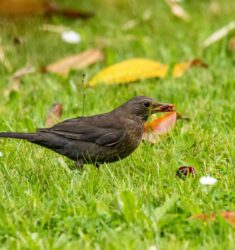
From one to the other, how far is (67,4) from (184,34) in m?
1.72

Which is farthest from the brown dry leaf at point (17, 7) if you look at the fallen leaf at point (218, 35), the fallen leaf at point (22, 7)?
the fallen leaf at point (218, 35)

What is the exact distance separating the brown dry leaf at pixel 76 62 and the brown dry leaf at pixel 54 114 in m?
1.22

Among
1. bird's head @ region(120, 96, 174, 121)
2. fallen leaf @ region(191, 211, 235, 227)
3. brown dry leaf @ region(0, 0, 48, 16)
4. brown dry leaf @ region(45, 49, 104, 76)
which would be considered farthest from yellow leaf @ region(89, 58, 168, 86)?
fallen leaf @ region(191, 211, 235, 227)

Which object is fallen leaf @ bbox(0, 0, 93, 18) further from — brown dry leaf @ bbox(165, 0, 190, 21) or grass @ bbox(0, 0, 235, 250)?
brown dry leaf @ bbox(165, 0, 190, 21)

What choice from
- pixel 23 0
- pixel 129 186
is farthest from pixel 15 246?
pixel 23 0

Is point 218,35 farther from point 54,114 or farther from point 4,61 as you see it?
point 54,114

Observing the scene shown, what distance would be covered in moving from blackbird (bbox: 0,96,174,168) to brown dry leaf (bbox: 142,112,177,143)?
1.09 ft

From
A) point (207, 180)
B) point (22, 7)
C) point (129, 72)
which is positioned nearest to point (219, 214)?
point (207, 180)

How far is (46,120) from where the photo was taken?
7.11 m

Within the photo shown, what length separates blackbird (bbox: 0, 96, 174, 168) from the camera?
238 inches

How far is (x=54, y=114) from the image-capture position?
7.19 metres

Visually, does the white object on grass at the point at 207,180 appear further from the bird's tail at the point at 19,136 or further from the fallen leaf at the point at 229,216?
the bird's tail at the point at 19,136

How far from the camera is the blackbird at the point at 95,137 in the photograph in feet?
19.8

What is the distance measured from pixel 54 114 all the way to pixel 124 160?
122 centimetres
